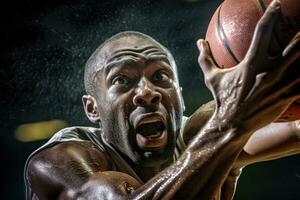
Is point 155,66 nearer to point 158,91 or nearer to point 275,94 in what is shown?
point 158,91

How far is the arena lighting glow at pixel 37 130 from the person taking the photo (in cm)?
611

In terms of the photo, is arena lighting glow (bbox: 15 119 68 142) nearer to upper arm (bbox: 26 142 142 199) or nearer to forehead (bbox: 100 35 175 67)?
forehead (bbox: 100 35 175 67)

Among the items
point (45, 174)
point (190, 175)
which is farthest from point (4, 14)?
point (190, 175)

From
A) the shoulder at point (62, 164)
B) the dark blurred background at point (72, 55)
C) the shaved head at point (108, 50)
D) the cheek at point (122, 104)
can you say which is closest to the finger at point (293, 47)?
the shoulder at point (62, 164)

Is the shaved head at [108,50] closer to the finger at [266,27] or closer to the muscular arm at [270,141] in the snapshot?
the muscular arm at [270,141]

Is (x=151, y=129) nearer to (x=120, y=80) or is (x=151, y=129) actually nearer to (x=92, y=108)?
(x=120, y=80)

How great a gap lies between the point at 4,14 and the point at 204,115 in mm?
3197

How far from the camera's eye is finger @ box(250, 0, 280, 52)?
65.9 inches

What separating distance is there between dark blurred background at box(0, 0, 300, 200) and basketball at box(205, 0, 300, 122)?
3.34 metres

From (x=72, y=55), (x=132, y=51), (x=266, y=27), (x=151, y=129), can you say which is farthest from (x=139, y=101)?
(x=72, y=55)

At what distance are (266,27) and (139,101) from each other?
3.32 ft

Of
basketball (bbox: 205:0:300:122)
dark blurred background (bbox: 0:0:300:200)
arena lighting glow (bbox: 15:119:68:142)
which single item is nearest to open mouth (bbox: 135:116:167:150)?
basketball (bbox: 205:0:300:122)

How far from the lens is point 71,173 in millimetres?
2227

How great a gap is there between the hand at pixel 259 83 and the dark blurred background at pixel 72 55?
363 centimetres
